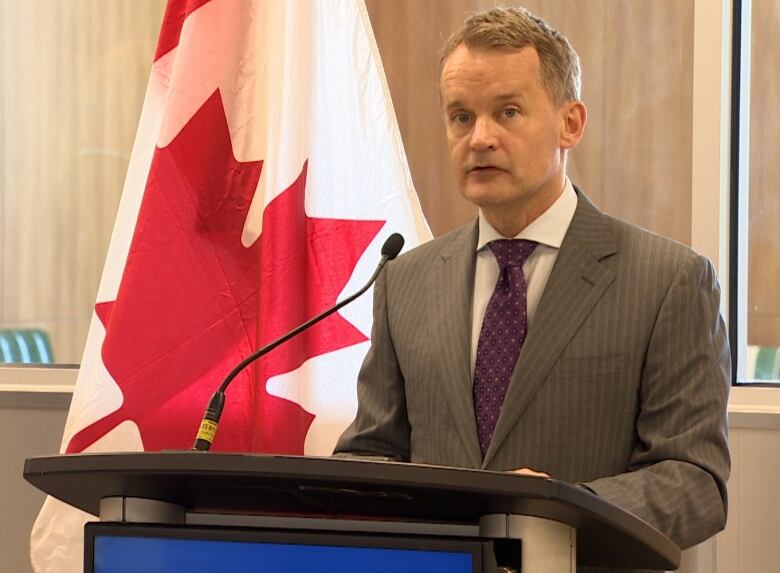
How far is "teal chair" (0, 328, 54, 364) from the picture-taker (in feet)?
12.2

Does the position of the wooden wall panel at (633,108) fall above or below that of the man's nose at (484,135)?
above

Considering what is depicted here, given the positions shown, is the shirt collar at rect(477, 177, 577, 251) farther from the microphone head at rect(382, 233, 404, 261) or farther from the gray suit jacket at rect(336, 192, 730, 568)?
the microphone head at rect(382, 233, 404, 261)

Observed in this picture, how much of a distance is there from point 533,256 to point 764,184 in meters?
1.21

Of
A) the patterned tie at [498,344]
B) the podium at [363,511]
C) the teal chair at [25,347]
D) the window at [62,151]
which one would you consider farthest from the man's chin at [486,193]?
the teal chair at [25,347]

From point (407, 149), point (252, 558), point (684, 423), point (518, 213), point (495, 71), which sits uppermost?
point (407, 149)

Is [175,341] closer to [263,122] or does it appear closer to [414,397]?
[263,122]

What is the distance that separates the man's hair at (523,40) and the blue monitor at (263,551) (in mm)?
1032

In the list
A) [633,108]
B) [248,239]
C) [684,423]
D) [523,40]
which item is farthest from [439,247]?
[633,108]

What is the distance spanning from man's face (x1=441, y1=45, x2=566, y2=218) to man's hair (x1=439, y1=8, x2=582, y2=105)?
0.5 inches

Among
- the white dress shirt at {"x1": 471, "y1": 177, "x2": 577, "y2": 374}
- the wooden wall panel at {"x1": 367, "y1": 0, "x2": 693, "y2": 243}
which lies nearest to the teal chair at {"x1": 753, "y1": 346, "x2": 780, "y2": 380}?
the wooden wall panel at {"x1": 367, "y1": 0, "x2": 693, "y2": 243}

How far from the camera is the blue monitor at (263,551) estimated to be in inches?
44.7

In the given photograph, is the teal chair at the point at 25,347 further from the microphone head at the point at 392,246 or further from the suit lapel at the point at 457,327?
the microphone head at the point at 392,246

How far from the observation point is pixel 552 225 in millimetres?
1986

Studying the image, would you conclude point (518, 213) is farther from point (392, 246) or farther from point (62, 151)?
point (62, 151)
